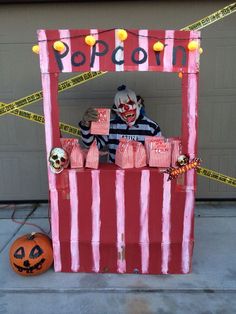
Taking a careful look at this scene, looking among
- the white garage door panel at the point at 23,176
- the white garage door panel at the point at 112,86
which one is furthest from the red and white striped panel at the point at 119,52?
the white garage door panel at the point at 23,176

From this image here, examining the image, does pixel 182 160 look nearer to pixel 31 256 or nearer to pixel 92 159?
pixel 92 159

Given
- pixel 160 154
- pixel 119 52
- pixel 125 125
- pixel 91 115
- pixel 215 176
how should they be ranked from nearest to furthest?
pixel 119 52 → pixel 160 154 → pixel 91 115 → pixel 125 125 → pixel 215 176

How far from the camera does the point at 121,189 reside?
10.2ft

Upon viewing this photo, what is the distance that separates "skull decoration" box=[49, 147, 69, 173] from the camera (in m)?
3.00

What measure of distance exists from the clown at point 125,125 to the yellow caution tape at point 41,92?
110 cm

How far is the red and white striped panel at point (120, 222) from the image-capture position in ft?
10.2

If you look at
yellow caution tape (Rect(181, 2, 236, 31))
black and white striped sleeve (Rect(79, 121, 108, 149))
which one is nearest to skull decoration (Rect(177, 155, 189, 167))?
black and white striped sleeve (Rect(79, 121, 108, 149))

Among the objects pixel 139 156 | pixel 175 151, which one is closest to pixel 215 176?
pixel 175 151

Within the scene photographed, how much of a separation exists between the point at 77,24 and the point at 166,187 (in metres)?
2.53

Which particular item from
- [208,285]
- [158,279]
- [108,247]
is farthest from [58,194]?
[208,285]

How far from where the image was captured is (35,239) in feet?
10.6

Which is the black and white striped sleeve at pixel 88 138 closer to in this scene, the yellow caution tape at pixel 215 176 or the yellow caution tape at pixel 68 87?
the yellow caution tape at pixel 68 87

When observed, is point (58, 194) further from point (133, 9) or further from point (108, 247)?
point (133, 9)

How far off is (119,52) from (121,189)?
1166 mm
